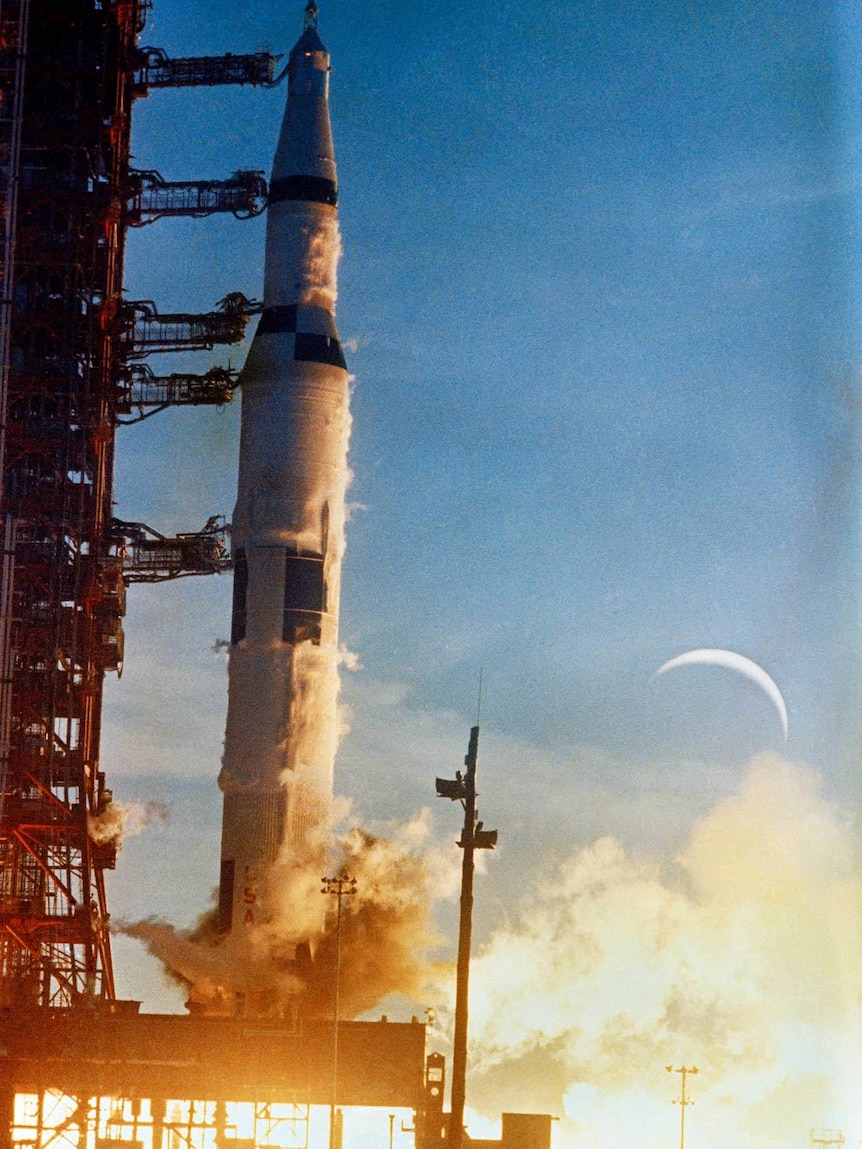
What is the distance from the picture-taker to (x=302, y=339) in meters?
87.8

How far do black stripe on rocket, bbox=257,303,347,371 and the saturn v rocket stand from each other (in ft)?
0.18

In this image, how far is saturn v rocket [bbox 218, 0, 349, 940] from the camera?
8469 centimetres

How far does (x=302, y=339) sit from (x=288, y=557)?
8.69 meters

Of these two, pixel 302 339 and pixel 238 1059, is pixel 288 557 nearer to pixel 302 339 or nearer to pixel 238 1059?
pixel 302 339

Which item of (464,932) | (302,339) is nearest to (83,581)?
(302,339)

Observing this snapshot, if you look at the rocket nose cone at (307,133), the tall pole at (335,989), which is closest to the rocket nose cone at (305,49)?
the rocket nose cone at (307,133)

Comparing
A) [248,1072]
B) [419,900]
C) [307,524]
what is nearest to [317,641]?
[307,524]

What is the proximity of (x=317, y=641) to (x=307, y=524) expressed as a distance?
4.46 m

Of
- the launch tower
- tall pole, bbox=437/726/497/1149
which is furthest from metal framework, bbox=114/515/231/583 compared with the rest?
tall pole, bbox=437/726/497/1149

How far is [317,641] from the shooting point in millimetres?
85625

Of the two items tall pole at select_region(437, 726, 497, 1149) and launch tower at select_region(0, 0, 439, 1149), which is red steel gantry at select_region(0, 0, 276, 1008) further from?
tall pole at select_region(437, 726, 497, 1149)

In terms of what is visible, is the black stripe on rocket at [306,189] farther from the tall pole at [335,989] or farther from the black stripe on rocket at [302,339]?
the tall pole at [335,989]

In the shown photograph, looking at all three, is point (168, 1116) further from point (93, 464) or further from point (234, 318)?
point (234, 318)

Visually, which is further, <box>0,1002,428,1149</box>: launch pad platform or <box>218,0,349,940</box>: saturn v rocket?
<box>218,0,349,940</box>: saturn v rocket
